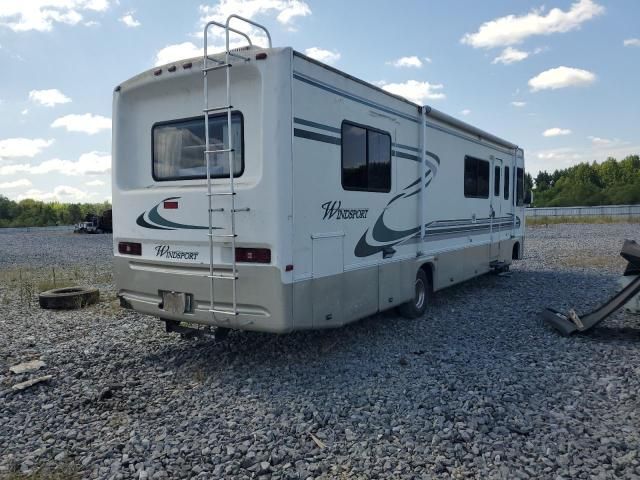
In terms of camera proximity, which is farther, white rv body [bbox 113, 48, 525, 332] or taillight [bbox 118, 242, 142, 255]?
taillight [bbox 118, 242, 142, 255]

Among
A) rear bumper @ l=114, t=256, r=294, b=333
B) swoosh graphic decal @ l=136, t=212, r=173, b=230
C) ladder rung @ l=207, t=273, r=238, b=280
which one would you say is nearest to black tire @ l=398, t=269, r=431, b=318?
rear bumper @ l=114, t=256, r=294, b=333

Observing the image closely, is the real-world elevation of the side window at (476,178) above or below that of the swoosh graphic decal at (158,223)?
above

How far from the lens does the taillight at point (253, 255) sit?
4.60 m

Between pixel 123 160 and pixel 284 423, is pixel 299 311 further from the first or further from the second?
pixel 123 160

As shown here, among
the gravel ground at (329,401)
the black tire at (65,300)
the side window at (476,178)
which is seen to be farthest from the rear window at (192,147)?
the side window at (476,178)

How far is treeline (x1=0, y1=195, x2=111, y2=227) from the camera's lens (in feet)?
184

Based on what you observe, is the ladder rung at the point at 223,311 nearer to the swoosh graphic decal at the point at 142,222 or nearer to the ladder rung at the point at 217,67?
the swoosh graphic decal at the point at 142,222

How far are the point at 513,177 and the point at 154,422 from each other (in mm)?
9360

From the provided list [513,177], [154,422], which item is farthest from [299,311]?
[513,177]

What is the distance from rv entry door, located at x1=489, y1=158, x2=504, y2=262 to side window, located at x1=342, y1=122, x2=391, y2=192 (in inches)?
169

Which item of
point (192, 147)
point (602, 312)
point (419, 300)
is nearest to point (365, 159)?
point (192, 147)

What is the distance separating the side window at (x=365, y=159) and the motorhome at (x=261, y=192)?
2 cm

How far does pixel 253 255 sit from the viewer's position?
466 cm

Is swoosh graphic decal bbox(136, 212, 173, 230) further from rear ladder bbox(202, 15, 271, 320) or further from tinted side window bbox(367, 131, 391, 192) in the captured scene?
tinted side window bbox(367, 131, 391, 192)
